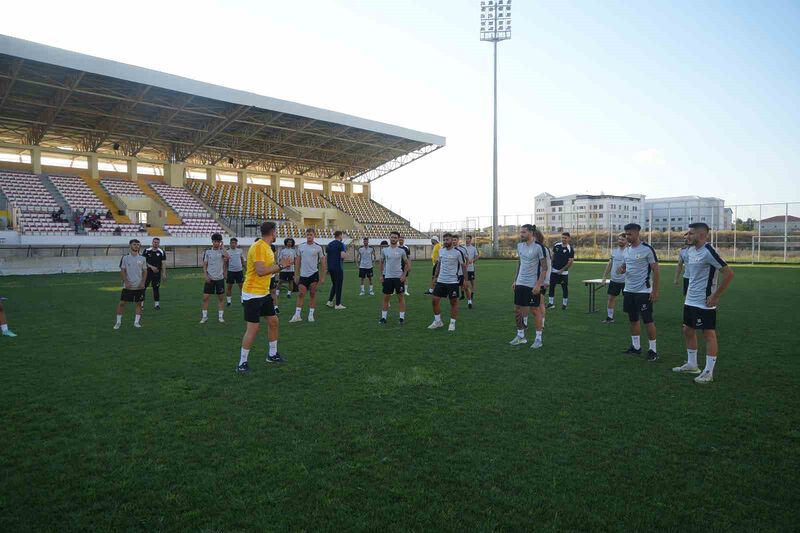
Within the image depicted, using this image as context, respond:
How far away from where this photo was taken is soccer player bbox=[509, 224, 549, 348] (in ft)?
26.3

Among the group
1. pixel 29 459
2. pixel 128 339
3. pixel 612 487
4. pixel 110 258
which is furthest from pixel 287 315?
pixel 110 258

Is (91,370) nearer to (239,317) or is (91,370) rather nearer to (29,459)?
(29,459)

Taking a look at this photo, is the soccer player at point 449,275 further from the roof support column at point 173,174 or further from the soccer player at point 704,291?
the roof support column at point 173,174

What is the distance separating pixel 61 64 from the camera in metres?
24.9

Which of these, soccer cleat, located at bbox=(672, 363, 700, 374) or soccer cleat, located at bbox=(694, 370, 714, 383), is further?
soccer cleat, located at bbox=(672, 363, 700, 374)

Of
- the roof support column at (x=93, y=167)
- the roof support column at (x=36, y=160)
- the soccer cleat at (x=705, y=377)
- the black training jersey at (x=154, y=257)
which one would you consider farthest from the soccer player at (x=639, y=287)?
the roof support column at (x=36, y=160)

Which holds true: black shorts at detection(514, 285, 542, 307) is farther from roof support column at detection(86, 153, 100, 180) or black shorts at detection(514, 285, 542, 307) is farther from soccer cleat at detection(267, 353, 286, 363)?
roof support column at detection(86, 153, 100, 180)

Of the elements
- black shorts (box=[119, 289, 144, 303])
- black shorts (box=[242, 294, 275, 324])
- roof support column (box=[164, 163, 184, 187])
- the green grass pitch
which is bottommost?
the green grass pitch

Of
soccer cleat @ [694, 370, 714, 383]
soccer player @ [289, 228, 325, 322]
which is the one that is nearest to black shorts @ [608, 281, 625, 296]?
soccer cleat @ [694, 370, 714, 383]

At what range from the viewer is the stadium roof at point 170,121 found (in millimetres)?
26750

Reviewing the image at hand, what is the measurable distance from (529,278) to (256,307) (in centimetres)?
443

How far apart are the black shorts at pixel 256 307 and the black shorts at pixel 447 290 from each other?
387 cm

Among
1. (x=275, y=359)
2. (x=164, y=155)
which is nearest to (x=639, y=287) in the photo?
(x=275, y=359)

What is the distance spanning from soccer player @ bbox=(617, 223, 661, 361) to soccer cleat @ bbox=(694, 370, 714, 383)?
3.52ft
